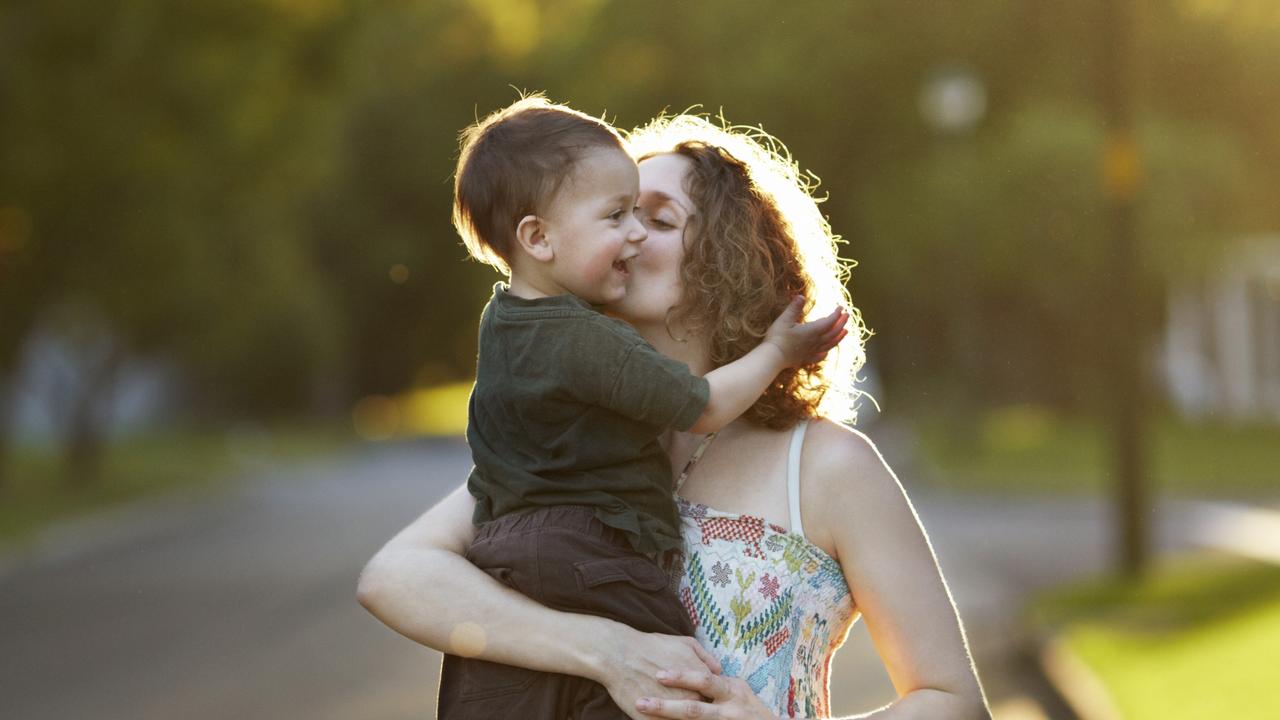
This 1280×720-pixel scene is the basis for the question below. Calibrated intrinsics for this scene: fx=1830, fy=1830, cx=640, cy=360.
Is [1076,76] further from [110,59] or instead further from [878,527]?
[878,527]

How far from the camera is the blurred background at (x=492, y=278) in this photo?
1313 cm

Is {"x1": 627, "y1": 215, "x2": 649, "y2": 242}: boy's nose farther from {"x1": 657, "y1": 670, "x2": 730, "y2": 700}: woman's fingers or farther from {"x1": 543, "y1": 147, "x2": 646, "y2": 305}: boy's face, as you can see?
{"x1": 657, "y1": 670, "x2": 730, "y2": 700}: woman's fingers

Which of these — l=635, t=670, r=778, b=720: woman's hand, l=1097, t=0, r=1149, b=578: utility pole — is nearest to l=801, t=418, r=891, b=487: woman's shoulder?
l=635, t=670, r=778, b=720: woman's hand

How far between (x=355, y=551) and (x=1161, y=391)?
103ft

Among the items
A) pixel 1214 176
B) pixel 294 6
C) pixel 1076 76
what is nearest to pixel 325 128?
pixel 294 6

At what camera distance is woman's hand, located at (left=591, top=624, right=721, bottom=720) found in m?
2.91

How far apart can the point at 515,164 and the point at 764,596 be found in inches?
34.0

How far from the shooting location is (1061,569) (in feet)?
53.6

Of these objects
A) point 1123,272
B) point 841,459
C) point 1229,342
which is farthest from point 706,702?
point 1229,342

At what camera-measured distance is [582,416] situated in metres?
3.04

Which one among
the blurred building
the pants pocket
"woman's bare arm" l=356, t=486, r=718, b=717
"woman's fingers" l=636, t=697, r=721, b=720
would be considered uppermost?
the blurred building

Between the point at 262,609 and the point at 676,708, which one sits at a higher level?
the point at 262,609

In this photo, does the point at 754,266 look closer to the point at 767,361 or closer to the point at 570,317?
the point at 767,361

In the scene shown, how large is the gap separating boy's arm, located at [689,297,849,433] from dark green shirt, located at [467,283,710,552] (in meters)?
0.04
